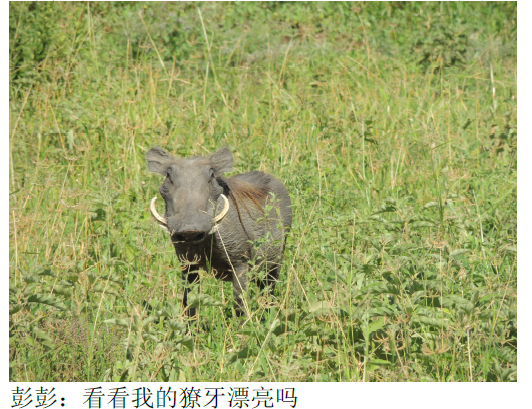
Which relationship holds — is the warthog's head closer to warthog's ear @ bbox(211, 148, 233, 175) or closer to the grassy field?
warthog's ear @ bbox(211, 148, 233, 175)

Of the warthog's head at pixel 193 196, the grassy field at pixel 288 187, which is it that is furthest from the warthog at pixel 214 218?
the grassy field at pixel 288 187

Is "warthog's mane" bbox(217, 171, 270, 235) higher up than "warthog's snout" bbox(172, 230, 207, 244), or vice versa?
"warthog's mane" bbox(217, 171, 270, 235)

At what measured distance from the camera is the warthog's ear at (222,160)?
383cm

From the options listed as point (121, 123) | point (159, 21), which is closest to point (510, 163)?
point (121, 123)

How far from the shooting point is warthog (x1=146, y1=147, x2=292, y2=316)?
11.3ft

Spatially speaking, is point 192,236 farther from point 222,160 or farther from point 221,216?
point 222,160

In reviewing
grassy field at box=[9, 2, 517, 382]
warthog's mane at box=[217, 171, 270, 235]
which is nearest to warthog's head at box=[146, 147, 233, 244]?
warthog's mane at box=[217, 171, 270, 235]

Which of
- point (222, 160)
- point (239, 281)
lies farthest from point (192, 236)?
point (222, 160)

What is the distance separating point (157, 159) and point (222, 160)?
39cm

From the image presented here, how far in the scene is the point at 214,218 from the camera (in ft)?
11.4

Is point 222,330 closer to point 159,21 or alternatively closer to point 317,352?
point 317,352

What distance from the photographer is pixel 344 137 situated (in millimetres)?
5488

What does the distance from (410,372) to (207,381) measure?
88cm

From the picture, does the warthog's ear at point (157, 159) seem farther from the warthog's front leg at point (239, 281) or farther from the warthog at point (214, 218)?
the warthog's front leg at point (239, 281)
